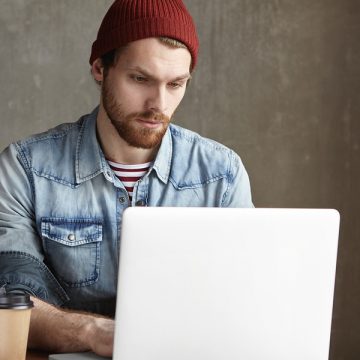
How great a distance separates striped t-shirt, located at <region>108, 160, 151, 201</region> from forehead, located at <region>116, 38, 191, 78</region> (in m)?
0.26

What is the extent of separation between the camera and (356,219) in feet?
12.0

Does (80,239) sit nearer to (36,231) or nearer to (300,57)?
(36,231)

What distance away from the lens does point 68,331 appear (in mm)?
1751

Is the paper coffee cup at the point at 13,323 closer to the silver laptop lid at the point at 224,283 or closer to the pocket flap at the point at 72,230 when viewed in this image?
the silver laptop lid at the point at 224,283

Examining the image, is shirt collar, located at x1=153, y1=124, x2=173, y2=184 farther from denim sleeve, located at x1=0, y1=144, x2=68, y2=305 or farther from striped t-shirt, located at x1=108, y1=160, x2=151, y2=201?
denim sleeve, located at x1=0, y1=144, x2=68, y2=305

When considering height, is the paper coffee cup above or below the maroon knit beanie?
below

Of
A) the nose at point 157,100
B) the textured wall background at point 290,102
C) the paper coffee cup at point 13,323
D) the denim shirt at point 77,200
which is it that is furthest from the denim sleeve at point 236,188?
the textured wall background at point 290,102

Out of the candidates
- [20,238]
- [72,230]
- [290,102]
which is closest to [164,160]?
[72,230]

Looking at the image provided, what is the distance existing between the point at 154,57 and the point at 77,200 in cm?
43

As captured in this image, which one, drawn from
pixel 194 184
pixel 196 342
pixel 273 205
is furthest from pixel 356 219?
pixel 196 342

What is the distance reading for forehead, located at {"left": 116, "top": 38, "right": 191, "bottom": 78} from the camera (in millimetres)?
2293

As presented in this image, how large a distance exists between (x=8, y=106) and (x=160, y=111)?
135 cm

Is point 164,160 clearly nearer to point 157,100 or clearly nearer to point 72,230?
point 157,100

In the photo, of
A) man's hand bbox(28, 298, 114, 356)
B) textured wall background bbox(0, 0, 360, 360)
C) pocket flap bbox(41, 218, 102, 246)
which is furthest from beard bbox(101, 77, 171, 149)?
textured wall background bbox(0, 0, 360, 360)
